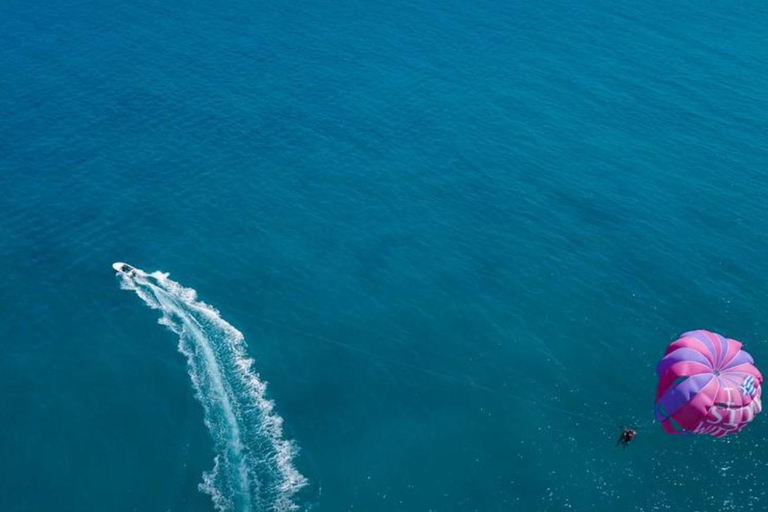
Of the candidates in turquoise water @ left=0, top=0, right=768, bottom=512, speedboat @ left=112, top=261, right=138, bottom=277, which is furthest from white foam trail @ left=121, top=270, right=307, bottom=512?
speedboat @ left=112, top=261, right=138, bottom=277

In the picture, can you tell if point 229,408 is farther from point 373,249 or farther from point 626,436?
point 626,436

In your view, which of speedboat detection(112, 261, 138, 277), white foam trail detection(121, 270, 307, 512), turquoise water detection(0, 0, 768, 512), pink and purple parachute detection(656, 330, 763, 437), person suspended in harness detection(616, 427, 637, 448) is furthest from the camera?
speedboat detection(112, 261, 138, 277)

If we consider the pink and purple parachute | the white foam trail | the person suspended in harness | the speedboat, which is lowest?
the white foam trail

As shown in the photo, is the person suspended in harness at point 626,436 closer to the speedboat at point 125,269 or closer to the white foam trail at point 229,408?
the white foam trail at point 229,408

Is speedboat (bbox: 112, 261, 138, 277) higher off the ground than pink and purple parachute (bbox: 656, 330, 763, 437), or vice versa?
pink and purple parachute (bbox: 656, 330, 763, 437)

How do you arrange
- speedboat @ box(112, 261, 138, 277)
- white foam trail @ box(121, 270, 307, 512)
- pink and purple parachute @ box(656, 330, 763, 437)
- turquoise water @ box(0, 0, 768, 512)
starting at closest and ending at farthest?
pink and purple parachute @ box(656, 330, 763, 437) → white foam trail @ box(121, 270, 307, 512) → turquoise water @ box(0, 0, 768, 512) → speedboat @ box(112, 261, 138, 277)

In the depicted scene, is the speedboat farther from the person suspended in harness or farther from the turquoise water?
the person suspended in harness

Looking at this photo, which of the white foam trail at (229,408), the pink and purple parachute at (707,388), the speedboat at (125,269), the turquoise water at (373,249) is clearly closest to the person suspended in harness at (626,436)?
the turquoise water at (373,249)
